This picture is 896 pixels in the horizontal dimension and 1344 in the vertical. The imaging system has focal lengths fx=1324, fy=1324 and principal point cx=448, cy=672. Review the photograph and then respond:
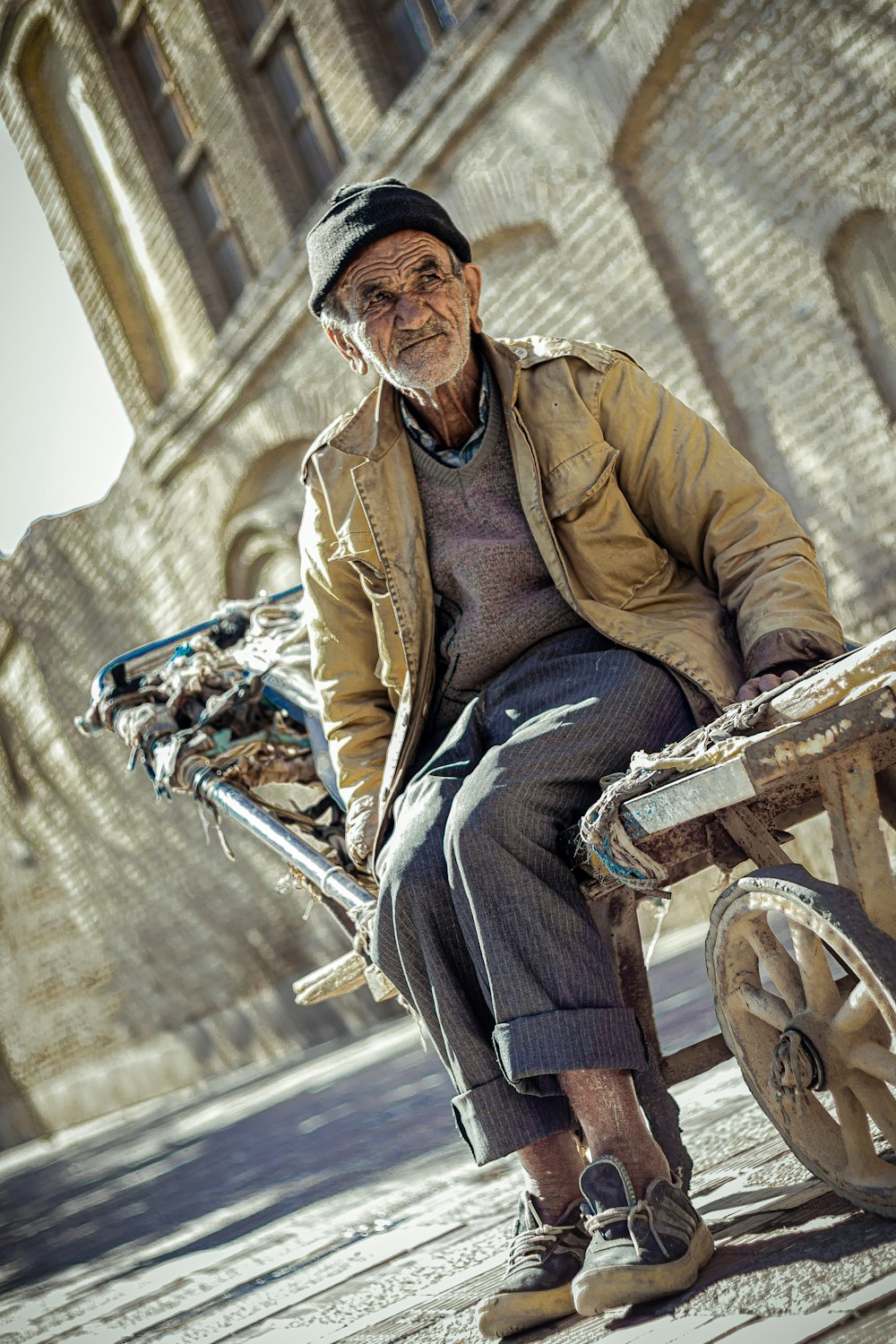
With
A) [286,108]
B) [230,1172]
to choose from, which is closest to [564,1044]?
[230,1172]

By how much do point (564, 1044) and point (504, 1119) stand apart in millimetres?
195

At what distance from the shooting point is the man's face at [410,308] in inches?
92.7

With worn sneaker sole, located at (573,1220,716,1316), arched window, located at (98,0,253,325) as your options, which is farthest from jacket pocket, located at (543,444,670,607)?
arched window, located at (98,0,253,325)

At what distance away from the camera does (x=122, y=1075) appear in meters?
12.7

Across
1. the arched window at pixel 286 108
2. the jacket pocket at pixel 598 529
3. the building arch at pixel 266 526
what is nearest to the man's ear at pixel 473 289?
the jacket pocket at pixel 598 529

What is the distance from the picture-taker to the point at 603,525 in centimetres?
233

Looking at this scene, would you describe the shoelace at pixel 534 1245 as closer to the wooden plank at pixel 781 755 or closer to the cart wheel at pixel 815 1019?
the cart wheel at pixel 815 1019

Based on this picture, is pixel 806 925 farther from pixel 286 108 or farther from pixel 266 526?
pixel 286 108

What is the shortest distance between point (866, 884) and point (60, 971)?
42.1 feet

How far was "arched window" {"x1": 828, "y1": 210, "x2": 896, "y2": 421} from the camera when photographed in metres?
5.83

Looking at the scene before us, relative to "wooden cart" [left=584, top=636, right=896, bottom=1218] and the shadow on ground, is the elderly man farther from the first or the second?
the shadow on ground

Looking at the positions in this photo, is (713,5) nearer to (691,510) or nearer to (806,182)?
(806,182)

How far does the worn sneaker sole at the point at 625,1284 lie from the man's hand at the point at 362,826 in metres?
0.94

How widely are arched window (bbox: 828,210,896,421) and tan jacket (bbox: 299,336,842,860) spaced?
390 cm
